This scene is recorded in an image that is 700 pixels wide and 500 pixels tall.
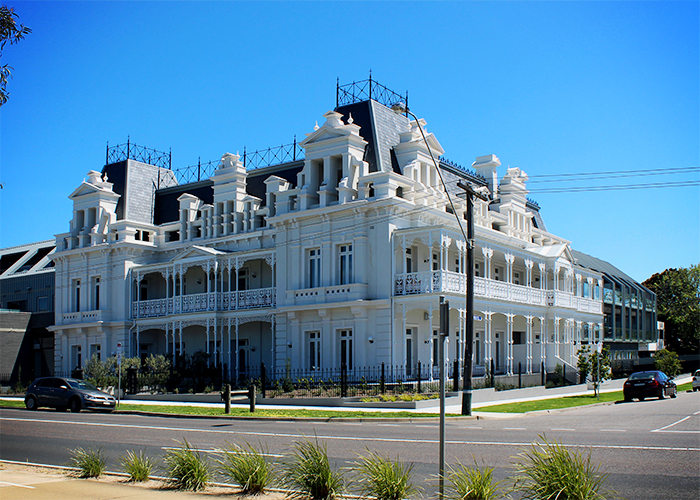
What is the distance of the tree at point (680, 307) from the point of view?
8731 cm

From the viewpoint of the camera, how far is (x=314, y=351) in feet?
123

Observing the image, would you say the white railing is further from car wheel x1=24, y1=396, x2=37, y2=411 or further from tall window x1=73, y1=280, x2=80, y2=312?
tall window x1=73, y1=280, x2=80, y2=312

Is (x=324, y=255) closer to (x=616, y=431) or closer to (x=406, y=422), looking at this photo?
(x=406, y=422)

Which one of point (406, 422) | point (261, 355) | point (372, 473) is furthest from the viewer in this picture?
point (261, 355)

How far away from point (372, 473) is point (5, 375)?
161 ft

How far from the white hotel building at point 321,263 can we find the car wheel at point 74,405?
34.9 ft

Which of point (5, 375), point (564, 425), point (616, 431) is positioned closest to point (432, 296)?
point (564, 425)

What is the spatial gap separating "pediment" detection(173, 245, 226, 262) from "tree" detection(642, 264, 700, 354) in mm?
68589

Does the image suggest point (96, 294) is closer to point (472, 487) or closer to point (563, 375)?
point (563, 375)

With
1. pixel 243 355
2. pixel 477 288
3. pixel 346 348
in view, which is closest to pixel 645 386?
pixel 477 288

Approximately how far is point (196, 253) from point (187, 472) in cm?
3274

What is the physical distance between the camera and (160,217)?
49.8 metres

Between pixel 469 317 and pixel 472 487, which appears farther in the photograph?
pixel 469 317

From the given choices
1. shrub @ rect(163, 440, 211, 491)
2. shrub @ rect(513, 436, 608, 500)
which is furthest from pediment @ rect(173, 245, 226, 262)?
shrub @ rect(513, 436, 608, 500)
